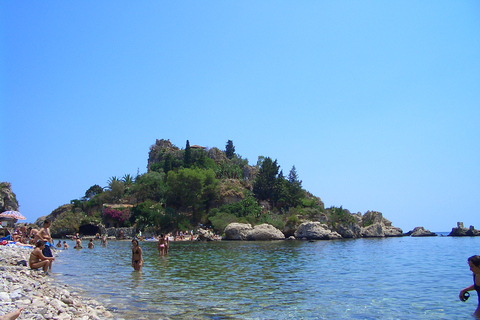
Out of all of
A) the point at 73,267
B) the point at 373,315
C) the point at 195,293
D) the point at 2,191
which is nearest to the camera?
the point at 373,315

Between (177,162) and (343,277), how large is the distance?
65.1 metres

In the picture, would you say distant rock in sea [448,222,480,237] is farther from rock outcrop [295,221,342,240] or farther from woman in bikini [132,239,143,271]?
woman in bikini [132,239,143,271]

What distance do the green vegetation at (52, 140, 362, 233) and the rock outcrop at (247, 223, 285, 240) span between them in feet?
10.9

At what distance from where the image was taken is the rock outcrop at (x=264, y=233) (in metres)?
50.1

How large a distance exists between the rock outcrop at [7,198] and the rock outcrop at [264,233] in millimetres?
30674

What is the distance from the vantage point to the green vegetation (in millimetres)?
56750

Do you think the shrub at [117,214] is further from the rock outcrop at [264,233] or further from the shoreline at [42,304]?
the shoreline at [42,304]

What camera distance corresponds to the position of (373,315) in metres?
9.45

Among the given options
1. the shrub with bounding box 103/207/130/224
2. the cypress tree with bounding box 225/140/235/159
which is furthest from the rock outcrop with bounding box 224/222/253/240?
the cypress tree with bounding box 225/140/235/159

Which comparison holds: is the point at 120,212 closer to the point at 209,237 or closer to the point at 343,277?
the point at 209,237

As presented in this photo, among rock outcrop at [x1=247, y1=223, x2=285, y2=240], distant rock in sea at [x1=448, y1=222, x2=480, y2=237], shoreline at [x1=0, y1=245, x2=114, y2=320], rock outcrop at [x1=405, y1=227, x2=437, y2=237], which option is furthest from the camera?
rock outcrop at [x1=405, y1=227, x2=437, y2=237]

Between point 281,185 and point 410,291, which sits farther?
point 281,185

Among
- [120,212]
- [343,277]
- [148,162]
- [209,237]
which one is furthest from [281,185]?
[343,277]

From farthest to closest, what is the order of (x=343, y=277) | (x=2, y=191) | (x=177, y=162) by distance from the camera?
(x=177, y=162)
(x=2, y=191)
(x=343, y=277)
